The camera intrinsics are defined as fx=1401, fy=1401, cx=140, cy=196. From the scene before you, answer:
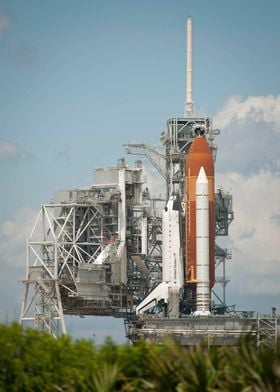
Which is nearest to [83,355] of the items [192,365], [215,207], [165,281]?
[192,365]

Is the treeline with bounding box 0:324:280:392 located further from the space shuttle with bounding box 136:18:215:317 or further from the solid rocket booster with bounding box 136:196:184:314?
the solid rocket booster with bounding box 136:196:184:314

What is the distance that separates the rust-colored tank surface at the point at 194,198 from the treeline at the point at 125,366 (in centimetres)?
6951

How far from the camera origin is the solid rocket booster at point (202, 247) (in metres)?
144

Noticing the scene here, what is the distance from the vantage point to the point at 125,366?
68.7m

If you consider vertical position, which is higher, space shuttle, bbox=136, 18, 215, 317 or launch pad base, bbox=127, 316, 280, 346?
space shuttle, bbox=136, 18, 215, 317

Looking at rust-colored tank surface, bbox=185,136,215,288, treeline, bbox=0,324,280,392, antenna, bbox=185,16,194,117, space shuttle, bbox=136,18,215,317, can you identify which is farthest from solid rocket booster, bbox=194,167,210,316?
treeline, bbox=0,324,280,392

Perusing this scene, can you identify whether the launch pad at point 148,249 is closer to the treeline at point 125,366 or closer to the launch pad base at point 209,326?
the launch pad base at point 209,326

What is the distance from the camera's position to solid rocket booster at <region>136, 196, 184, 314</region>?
145 meters

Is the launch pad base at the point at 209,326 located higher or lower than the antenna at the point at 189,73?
lower

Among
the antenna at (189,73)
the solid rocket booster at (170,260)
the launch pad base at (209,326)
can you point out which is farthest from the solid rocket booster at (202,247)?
the antenna at (189,73)

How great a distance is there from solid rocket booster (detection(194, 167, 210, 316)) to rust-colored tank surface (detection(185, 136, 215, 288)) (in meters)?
0.80

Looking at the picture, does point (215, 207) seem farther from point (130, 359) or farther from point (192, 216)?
point (130, 359)

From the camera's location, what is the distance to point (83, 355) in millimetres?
71500

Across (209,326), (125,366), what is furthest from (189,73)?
(125,366)
